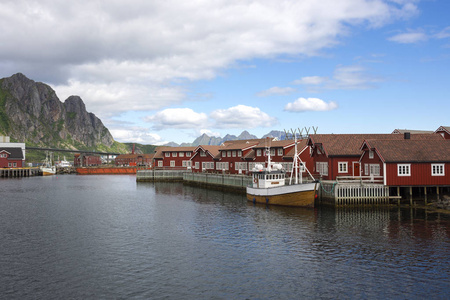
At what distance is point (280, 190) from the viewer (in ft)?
161

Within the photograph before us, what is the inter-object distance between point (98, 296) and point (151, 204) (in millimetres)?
36929

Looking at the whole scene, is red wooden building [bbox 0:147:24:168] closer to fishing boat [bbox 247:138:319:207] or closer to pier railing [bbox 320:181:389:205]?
fishing boat [bbox 247:138:319:207]

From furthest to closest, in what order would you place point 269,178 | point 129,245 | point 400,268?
point 269,178 < point 129,245 < point 400,268

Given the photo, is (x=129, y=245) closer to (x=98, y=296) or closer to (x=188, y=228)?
(x=188, y=228)

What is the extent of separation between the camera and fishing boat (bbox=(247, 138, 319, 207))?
47.0 meters

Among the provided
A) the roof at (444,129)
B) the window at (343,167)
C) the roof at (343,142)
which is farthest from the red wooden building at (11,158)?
the roof at (444,129)

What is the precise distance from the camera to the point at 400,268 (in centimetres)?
2316

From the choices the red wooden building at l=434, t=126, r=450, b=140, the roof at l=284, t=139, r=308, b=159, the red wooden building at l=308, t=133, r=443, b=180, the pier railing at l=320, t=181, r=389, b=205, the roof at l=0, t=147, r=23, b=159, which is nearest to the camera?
the pier railing at l=320, t=181, r=389, b=205

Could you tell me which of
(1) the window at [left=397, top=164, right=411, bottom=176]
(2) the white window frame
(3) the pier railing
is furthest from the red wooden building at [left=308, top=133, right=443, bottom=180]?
(1) the window at [left=397, top=164, right=411, bottom=176]

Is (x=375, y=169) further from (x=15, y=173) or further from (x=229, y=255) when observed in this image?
(x=15, y=173)

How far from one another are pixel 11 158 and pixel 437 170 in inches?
5733

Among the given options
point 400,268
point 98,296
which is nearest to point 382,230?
point 400,268

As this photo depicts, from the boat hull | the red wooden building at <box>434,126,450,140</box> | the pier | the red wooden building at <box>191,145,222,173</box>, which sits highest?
the red wooden building at <box>434,126,450,140</box>

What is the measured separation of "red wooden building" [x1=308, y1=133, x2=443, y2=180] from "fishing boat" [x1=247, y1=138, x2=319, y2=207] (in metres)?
5.00
